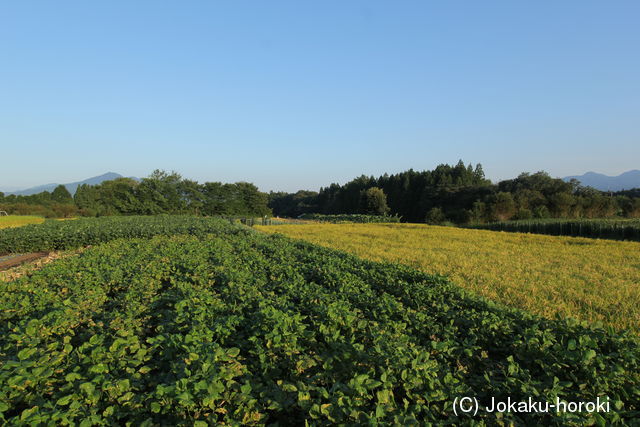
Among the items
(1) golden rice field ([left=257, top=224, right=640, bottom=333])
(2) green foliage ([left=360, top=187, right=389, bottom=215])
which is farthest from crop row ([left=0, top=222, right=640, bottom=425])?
(2) green foliage ([left=360, top=187, right=389, bottom=215])

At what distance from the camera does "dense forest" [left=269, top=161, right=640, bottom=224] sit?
35.8 metres

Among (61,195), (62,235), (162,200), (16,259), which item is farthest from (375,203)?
(61,195)

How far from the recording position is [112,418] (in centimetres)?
238

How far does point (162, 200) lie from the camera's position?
5391 centimetres

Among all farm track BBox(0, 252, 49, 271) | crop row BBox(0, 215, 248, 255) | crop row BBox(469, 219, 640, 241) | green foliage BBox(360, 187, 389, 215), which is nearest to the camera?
farm track BBox(0, 252, 49, 271)

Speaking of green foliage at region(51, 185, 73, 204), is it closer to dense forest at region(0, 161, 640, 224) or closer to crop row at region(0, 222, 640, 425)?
dense forest at region(0, 161, 640, 224)

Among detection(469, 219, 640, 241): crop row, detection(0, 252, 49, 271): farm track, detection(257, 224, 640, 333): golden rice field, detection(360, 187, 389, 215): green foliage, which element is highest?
detection(360, 187, 389, 215): green foliage

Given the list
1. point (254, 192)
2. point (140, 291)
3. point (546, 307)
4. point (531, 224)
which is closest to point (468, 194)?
point (531, 224)

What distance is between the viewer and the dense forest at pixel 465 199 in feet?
117

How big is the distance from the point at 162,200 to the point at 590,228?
5612 cm

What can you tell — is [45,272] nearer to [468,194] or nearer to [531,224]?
[531,224]

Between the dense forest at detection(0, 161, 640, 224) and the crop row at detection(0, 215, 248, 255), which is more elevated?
the dense forest at detection(0, 161, 640, 224)

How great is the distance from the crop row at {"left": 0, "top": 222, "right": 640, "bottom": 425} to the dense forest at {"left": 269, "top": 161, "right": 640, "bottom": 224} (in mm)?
38967

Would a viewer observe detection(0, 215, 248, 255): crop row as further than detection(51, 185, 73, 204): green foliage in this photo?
No
